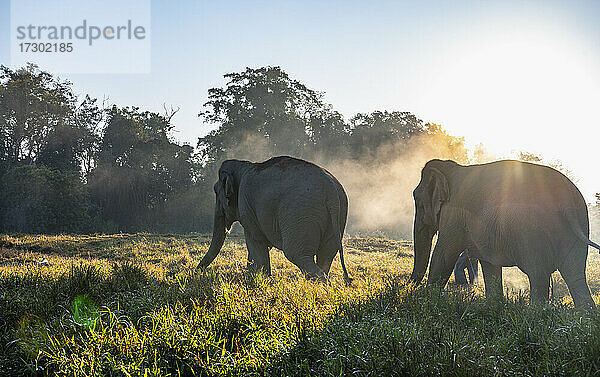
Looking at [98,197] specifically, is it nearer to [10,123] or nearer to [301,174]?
[10,123]

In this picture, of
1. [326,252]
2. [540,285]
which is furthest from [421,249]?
[540,285]

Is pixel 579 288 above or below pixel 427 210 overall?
below

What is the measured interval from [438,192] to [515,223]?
69.7 inches

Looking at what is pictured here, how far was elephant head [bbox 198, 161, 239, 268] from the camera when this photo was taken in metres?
9.61

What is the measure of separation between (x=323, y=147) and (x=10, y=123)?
73.4 feet

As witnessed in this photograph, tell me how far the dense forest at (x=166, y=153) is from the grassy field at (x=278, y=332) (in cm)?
2498

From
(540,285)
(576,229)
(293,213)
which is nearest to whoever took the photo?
(576,229)

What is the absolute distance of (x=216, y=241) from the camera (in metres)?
9.73

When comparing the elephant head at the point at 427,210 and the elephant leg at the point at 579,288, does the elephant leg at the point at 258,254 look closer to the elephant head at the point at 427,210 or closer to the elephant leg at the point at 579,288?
the elephant head at the point at 427,210

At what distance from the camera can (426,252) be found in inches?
313

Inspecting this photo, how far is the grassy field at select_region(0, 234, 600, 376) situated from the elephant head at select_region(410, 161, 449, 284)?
1958mm

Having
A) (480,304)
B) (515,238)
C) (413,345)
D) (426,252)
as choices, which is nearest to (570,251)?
(515,238)

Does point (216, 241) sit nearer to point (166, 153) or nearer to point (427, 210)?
point (427, 210)

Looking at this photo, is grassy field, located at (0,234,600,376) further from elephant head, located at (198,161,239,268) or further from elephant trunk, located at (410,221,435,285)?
elephant head, located at (198,161,239,268)
